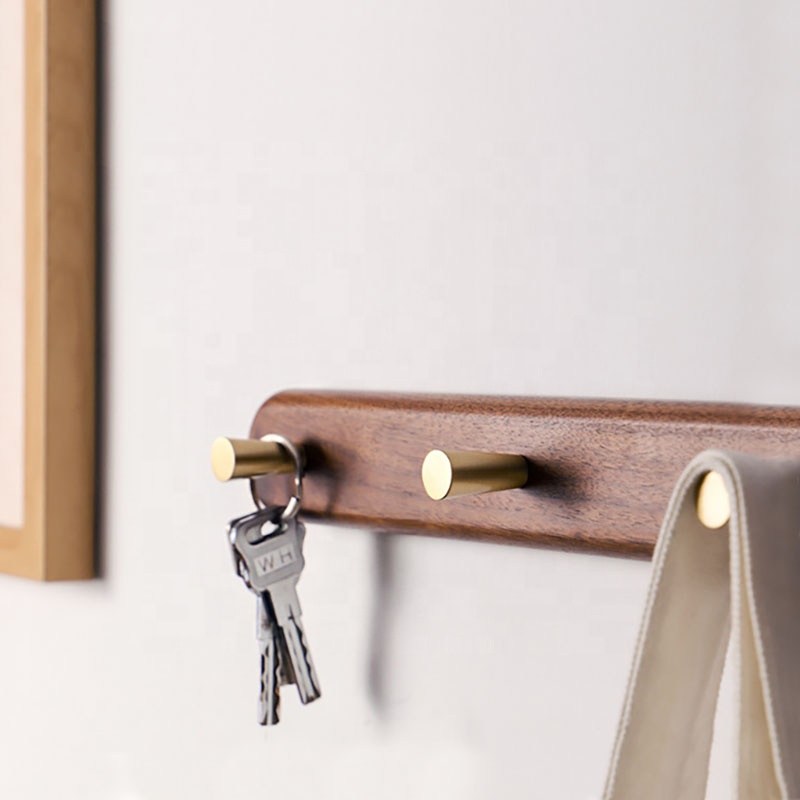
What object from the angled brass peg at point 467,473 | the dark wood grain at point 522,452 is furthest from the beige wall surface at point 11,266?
the angled brass peg at point 467,473

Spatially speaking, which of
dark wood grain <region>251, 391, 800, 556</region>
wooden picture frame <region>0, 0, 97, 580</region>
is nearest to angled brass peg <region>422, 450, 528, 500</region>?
dark wood grain <region>251, 391, 800, 556</region>

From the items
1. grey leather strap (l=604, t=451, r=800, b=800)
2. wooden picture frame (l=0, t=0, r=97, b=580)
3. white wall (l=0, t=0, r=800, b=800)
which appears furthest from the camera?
wooden picture frame (l=0, t=0, r=97, b=580)

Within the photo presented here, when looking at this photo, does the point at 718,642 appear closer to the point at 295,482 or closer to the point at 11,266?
the point at 295,482

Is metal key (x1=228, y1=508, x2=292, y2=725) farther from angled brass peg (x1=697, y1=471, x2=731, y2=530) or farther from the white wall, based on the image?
angled brass peg (x1=697, y1=471, x2=731, y2=530)

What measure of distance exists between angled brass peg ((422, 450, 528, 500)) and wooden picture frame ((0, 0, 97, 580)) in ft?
0.79

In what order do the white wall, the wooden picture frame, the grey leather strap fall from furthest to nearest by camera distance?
the wooden picture frame → the white wall → the grey leather strap

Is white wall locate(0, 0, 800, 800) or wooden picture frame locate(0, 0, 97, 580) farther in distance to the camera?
wooden picture frame locate(0, 0, 97, 580)

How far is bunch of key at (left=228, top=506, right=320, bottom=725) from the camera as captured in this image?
39 centimetres

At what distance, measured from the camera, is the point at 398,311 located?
41 centimetres

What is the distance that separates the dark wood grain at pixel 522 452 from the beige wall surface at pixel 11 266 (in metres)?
0.17

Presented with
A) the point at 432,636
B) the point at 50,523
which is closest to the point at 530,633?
the point at 432,636

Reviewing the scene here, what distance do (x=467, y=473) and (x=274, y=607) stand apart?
0.10m

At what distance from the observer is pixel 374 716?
1.34ft

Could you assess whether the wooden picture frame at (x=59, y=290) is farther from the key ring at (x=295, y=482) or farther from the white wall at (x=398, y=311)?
the key ring at (x=295, y=482)
